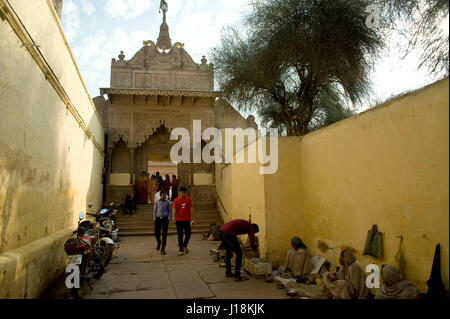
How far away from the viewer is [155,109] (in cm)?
1662

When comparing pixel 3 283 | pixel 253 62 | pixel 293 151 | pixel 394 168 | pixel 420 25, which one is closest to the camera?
pixel 3 283

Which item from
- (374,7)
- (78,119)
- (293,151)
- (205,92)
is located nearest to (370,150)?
(293,151)

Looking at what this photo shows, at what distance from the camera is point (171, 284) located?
17.9 ft

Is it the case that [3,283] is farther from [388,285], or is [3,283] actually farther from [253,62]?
[253,62]

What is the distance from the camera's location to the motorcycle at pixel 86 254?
15.4 ft

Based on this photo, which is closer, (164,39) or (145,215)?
(145,215)

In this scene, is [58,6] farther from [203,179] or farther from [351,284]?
[203,179]

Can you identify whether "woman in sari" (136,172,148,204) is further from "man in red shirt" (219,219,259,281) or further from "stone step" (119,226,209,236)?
"man in red shirt" (219,219,259,281)

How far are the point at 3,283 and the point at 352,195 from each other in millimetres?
4598

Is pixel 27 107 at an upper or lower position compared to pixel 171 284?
upper

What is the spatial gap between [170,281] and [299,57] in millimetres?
7469

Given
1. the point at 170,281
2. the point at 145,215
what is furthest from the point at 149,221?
the point at 170,281

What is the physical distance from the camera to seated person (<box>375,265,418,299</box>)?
3.67 m

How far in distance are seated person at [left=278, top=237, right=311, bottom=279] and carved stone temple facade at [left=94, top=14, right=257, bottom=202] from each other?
9.67 m
